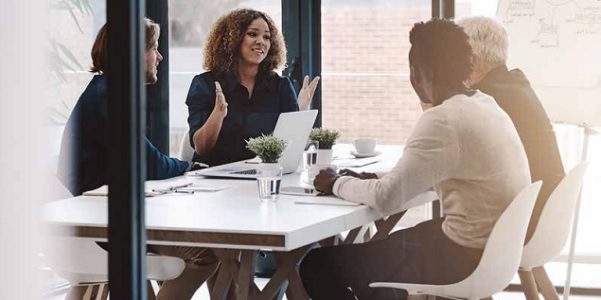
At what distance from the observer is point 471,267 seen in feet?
8.86

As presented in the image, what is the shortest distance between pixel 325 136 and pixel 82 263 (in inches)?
28.9

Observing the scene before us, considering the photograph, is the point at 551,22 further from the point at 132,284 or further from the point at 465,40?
the point at 132,284

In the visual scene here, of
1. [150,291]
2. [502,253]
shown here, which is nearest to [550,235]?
[502,253]

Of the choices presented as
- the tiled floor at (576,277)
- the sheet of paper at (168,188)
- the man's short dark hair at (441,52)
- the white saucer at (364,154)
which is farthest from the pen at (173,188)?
the tiled floor at (576,277)

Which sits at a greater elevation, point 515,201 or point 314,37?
point 314,37

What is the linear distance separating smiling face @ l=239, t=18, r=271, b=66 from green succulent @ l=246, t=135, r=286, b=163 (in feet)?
0.82

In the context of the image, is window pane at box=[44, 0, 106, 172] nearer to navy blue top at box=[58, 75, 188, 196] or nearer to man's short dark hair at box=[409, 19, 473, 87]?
navy blue top at box=[58, 75, 188, 196]

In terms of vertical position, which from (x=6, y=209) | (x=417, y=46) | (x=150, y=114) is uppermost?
(x=417, y=46)

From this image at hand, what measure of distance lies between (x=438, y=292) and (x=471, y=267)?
12 centimetres

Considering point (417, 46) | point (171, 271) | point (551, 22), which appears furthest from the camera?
point (171, 271)

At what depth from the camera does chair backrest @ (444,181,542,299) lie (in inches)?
104

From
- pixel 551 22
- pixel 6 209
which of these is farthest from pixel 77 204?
pixel 551 22

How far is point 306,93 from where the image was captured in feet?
9.32

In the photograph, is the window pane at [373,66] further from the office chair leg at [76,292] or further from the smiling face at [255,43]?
the office chair leg at [76,292]
